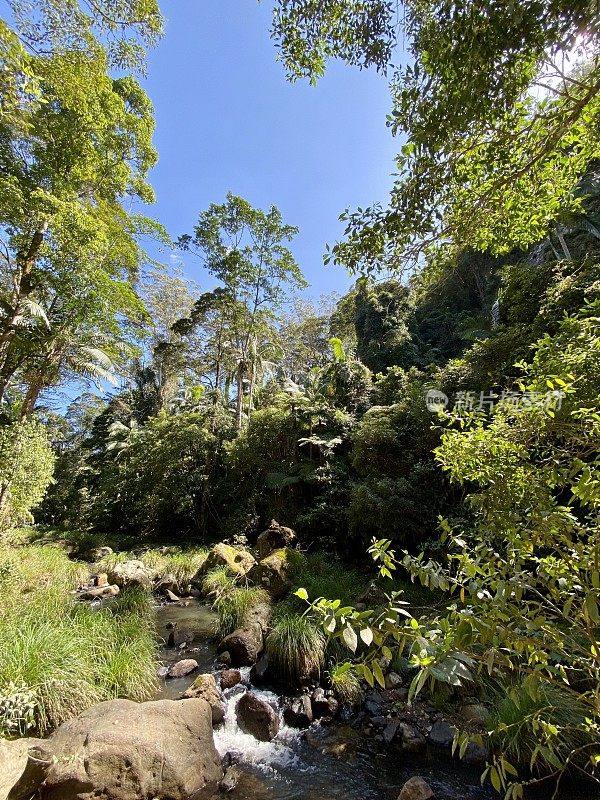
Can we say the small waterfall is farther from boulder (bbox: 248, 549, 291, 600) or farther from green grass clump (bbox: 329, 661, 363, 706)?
boulder (bbox: 248, 549, 291, 600)

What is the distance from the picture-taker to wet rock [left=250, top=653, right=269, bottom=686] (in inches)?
191

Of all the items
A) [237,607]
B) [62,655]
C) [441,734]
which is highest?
[237,607]

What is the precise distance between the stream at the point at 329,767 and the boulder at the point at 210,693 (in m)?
0.09

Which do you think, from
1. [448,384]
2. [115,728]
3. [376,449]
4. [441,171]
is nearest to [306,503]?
[376,449]

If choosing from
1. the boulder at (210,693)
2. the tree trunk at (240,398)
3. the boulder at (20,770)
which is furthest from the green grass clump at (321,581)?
the tree trunk at (240,398)

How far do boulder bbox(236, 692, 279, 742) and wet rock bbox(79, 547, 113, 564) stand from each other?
873 cm

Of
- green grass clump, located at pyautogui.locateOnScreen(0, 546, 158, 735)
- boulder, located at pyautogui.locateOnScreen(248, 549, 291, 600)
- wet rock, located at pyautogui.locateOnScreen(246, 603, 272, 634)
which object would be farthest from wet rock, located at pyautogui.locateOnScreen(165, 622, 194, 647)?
boulder, located at pyautogui.locateOnScreen(248, 549, 291, 600)

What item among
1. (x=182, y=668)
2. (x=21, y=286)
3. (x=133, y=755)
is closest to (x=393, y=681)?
(x=182, y=668)

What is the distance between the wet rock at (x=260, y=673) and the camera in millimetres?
4852

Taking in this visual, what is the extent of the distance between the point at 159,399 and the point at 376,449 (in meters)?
15.7

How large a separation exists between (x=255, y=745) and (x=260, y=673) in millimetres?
1059

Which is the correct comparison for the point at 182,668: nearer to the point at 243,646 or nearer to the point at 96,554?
the point at 243,646

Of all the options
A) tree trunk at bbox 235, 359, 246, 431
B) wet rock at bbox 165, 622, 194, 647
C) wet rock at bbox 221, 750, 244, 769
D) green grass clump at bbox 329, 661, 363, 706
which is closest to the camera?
wet rock at bbox 221, 750, 244, 769

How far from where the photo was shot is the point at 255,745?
12.6 feet
